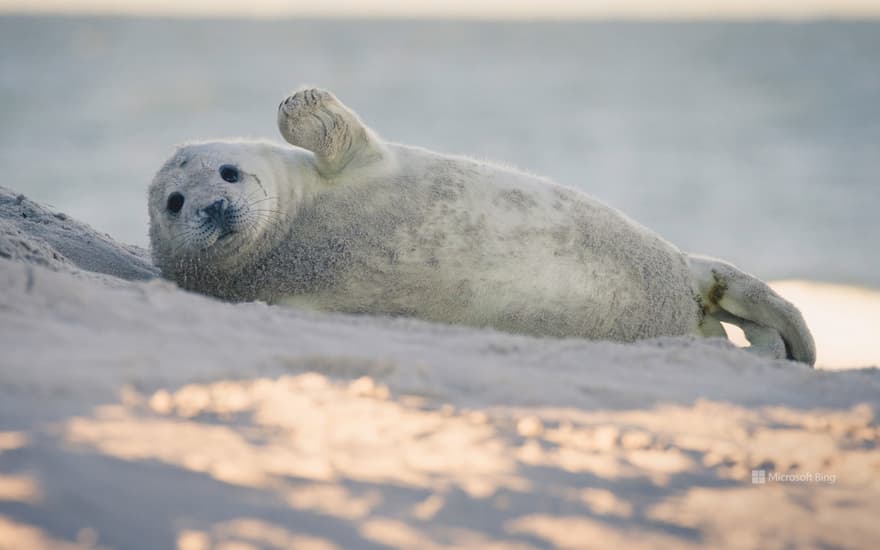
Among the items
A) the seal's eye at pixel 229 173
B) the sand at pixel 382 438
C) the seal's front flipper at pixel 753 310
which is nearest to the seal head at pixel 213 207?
the seal's eye at pixel 229 173

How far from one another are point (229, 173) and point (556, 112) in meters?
22.6

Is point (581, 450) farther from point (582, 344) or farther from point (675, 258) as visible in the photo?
point (675, 258)

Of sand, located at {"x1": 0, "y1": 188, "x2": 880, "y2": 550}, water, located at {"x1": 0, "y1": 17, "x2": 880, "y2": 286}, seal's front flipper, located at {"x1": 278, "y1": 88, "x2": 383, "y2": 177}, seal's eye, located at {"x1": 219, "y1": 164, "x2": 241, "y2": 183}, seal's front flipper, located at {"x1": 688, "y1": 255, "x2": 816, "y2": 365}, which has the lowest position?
sand, located at {"x1": 0, "y1": 188, "x2": 880, "y2": 550}

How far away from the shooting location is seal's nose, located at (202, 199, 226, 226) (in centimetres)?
370

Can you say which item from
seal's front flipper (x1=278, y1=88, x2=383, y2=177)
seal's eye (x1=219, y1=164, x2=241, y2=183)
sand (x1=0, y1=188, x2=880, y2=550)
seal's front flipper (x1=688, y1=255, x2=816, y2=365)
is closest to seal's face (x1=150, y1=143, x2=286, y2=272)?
seal's eye (x1=219, y1=164, x2=241, y2=183)

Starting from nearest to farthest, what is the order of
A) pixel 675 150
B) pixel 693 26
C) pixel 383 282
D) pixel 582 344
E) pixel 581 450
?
pixel 581 450 < pixel 582 344 < pixel 383 282 < pixel 675 150 < pixel 693 26

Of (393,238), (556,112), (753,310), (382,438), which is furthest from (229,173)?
(556,112)

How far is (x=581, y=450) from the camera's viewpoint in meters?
2.16

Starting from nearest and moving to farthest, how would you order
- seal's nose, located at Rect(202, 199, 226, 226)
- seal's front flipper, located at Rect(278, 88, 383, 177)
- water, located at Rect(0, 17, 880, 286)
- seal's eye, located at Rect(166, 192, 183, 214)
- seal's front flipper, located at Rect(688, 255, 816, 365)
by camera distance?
seal's nose, located at Rect(202, 199, 226, 226)
seal's eye, located at Rect(166, 192, 183, 214)
seal's front flipper, located at Rect(278, 88, 383, 177)
seal's front flipper, located at Rect(688, 255, 816, 365)
water, located at Rect(0, 17, 880, 286)

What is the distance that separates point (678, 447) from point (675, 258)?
2.33m

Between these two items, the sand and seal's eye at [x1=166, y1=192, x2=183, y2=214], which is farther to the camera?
seal's eye at [x1=166, y1=192, x2=183, y2=214]

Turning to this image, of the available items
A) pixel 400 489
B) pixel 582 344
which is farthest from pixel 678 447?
pixel 582 344

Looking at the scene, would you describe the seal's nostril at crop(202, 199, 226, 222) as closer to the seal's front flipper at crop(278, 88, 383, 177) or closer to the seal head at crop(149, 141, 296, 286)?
the seal head at crop(149, 141, 296, 286)

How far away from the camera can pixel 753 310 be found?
452 centimetres
